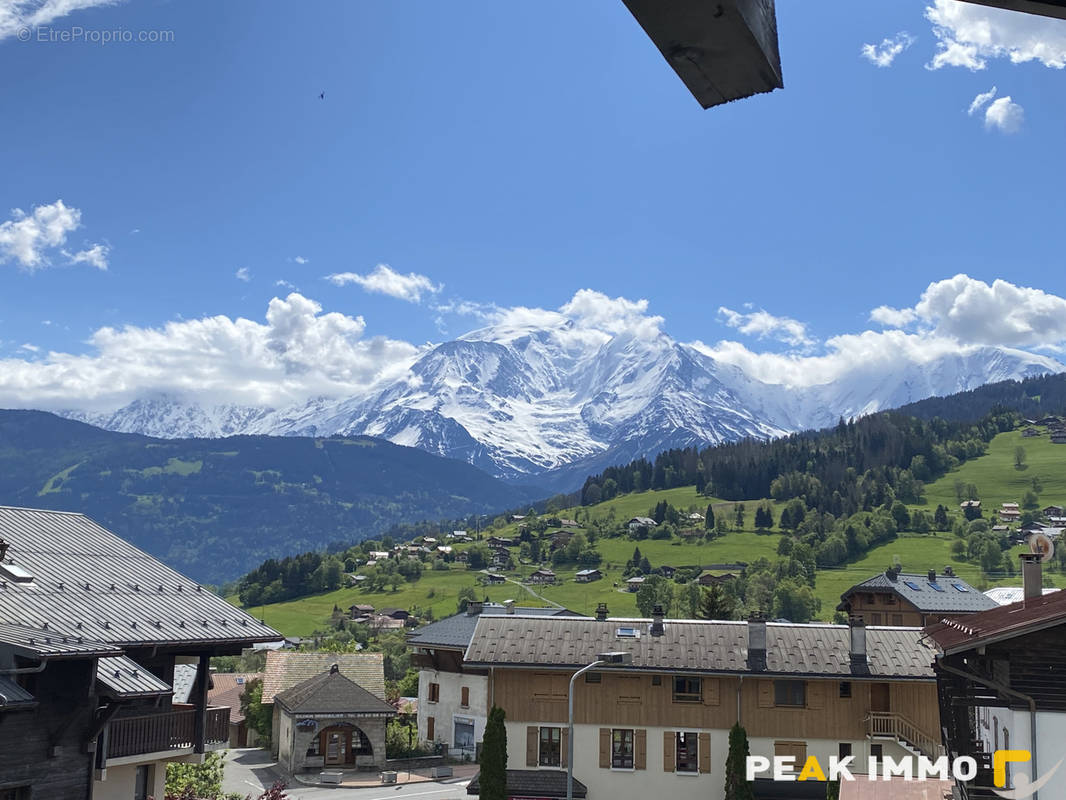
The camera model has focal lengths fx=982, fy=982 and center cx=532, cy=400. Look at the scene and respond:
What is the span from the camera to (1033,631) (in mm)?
20312

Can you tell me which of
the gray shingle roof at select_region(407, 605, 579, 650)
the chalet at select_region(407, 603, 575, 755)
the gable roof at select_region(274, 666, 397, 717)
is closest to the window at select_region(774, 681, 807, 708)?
the chalet at select_region(407, 603, 575, 755)

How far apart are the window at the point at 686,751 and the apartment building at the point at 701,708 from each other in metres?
0.04

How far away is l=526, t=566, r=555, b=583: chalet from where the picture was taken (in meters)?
→ 184

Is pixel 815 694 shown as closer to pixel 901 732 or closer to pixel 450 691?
pixel 901 732

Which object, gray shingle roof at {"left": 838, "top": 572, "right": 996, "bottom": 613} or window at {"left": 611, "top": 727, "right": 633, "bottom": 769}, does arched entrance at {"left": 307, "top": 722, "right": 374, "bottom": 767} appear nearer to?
window at {"left": 611, "top": 727, "right": 633, "bottom": 769}

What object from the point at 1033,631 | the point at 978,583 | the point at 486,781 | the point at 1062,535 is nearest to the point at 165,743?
the point at 1033,631

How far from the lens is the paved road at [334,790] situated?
4806 cm

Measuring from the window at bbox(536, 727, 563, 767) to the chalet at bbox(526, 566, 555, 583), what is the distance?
141692mm

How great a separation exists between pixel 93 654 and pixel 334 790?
3657cm

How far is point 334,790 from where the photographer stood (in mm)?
50875

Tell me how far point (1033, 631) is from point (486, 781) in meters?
26.5

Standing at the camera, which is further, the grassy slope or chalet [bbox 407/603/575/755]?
the grassy slope

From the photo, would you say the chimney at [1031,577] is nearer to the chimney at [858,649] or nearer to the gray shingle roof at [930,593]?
the chimney at [858,649]

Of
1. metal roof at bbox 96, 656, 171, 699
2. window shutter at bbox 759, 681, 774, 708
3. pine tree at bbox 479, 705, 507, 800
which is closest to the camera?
metal roof at bbox 96, 656, 171, 699
